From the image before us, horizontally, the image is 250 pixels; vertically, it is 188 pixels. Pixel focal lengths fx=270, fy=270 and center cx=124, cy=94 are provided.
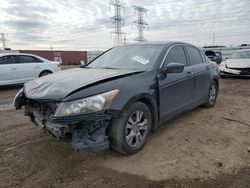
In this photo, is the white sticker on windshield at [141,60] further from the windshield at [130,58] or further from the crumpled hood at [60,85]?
the crumpled hood at [60,85]

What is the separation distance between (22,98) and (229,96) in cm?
624

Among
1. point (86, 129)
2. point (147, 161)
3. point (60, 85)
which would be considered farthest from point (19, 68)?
point (147, 161)

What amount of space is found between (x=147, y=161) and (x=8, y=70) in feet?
26.4

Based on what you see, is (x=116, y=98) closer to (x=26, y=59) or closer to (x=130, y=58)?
(x=130, y=58)

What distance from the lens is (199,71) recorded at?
552cm

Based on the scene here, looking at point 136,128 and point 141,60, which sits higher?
point 141,60

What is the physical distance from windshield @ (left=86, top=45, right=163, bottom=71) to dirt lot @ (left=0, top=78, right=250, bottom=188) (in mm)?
1205

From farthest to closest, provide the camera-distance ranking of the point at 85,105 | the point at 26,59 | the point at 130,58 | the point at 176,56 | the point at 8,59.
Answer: the point at 26,59
the point at 8,59
the point at 176,56
the point at 130,58
the point at 85,105

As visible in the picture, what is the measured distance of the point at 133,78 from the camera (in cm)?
377

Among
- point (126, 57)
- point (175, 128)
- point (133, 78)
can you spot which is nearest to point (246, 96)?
point (175, 128)

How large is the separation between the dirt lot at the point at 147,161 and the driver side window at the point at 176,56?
119 cm

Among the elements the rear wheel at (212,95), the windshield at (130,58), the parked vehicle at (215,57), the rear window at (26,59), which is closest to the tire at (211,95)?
the rear wheel at (212,95)

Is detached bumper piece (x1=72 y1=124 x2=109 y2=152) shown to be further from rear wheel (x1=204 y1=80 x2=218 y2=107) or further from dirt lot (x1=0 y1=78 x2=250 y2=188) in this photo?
rear wheel (x1=204 y1=80 x2=218 y2=107)

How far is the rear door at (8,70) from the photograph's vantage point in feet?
32.2
